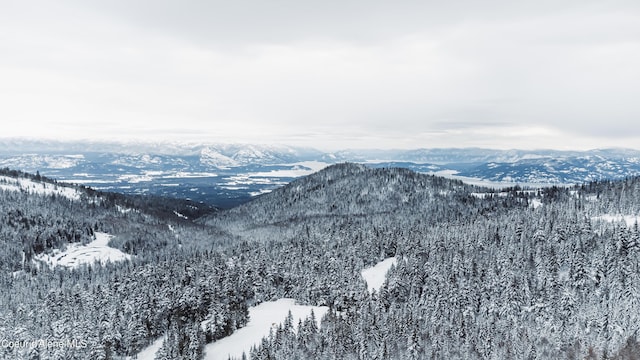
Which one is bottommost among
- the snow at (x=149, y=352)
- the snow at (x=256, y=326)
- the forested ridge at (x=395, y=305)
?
the snow at (x=149, y=352)

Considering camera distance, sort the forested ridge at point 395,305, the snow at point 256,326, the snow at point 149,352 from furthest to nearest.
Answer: the snow at point 149,352, the snow at point 256,326, the forested ridge at point 395,305

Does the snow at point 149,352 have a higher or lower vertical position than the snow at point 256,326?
lower

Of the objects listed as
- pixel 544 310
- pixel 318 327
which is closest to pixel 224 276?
pixel 318 327

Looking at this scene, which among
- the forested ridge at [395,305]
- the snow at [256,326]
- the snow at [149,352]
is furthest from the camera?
the snow at [149,352]

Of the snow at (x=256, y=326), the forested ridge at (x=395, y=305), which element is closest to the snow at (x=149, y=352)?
the forested ridge at (x=395, y=305)

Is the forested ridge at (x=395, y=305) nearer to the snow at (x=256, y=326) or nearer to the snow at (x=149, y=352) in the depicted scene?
the snow at (x=149, y=352)

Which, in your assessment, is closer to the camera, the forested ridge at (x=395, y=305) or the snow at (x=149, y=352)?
the forested ridge at (x=395, y=305)

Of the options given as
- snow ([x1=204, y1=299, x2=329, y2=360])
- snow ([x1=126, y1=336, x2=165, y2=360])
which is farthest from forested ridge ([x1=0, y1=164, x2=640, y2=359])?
snow ([x1=204, y1=299, x2=329, y2=360])

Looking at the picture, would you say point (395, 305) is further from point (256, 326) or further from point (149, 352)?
point (149, 352)
